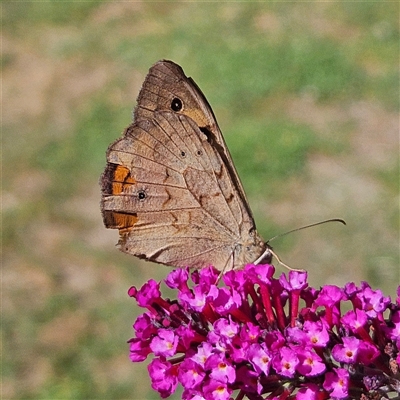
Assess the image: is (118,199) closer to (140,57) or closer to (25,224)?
(25,224)

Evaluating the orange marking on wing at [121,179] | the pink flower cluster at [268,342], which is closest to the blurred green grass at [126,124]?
the orange marking on wing at [121,179]

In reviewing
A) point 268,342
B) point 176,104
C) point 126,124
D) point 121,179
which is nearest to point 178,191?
point 121,179

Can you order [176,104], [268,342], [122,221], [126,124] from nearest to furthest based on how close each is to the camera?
1. [268,342]
2. [176,104]
3. [122,221]
4. [126,124]

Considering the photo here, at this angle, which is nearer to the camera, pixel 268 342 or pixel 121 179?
pixel 268 342

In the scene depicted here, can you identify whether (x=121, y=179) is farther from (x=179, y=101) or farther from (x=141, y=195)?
(x=179, y=101)

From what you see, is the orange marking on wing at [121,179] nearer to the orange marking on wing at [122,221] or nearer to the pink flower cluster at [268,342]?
the orange marking on wing at [122,221]

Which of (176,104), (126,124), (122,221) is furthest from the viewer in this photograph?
(126,124)

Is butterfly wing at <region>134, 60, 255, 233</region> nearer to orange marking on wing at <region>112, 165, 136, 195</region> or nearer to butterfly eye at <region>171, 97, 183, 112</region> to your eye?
butterfly eye at <region>171, 97, 183, 112</region>
